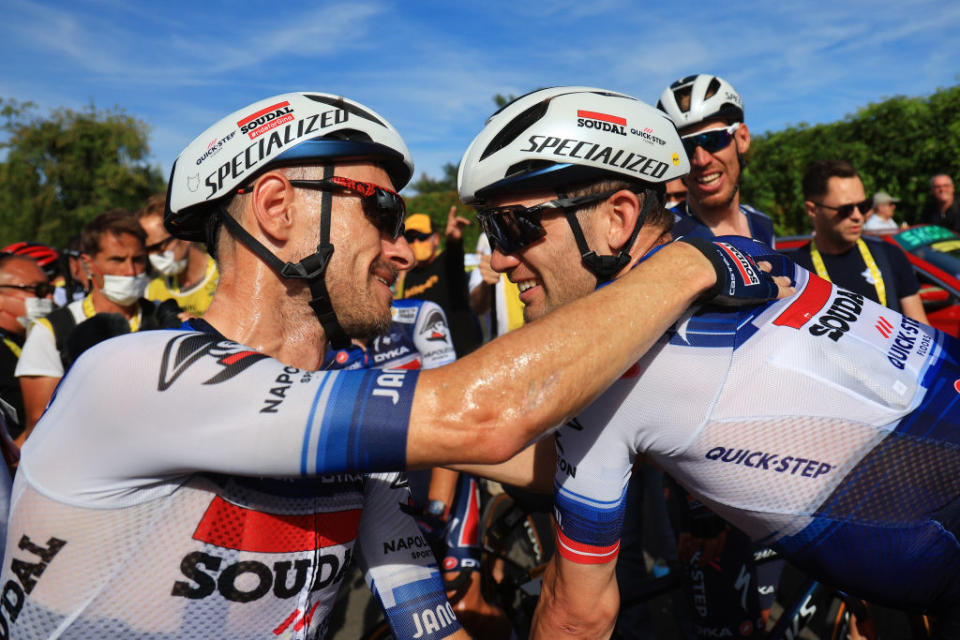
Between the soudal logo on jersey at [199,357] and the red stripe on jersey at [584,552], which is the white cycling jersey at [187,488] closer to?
the soudal logo on jersey at [199,357]

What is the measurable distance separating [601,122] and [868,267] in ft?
11.3

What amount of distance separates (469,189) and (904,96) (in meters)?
16.0

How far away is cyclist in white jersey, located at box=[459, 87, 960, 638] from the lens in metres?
1.81

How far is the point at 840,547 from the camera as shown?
6.13 ft

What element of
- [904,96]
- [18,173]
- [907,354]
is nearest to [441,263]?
[907,354]

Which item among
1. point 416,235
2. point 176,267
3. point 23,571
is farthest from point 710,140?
point 176,267

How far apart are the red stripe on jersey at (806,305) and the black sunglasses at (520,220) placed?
69 cm

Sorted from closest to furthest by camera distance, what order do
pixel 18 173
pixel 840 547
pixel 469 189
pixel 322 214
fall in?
pixel 840 547 → pixel 322 214 → pixel 469 189 → pixel 18 173

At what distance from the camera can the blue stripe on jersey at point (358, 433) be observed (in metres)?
1.27

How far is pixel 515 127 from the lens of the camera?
7.57 feet

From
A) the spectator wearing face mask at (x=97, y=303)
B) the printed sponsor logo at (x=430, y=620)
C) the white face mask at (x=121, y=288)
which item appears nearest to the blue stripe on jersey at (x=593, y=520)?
the printed sponsor logo at (x=430, y=620)

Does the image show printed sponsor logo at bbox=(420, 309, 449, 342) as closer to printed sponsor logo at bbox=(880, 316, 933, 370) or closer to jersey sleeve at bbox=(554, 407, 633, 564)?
jersey sleeve at bbox=(554, 407, 633, 564)

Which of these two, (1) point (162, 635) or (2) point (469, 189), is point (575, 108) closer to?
(2) point (469, 189)

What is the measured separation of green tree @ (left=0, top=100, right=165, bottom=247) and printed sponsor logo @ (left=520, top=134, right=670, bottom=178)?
137 ft
